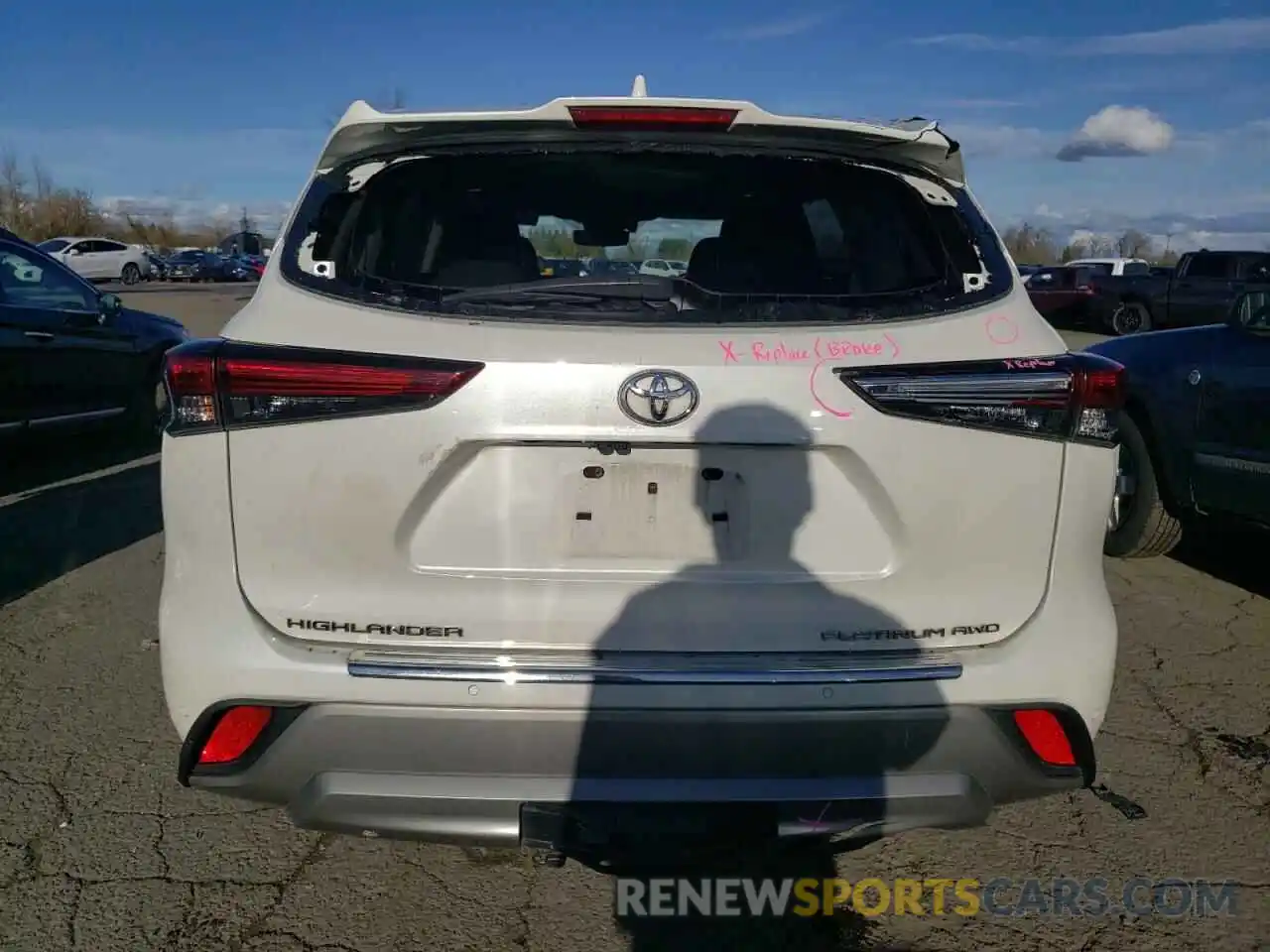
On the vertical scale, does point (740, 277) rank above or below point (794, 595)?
above

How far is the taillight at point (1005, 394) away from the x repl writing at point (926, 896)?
1.26m

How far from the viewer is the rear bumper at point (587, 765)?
6.79 feet

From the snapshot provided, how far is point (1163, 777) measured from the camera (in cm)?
332

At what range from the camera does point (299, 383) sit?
6.80 ft

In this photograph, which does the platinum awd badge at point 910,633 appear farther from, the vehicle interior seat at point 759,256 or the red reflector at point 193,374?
the red reflector at point 193,374

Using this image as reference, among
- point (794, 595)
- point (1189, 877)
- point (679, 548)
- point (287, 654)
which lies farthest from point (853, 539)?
point (1189, 877)

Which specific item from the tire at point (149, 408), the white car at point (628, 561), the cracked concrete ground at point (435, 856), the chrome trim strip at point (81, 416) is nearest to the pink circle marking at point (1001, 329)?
the white car at point (628, 561)

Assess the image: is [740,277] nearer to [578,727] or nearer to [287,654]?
[578,727]

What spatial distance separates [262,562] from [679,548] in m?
0.83

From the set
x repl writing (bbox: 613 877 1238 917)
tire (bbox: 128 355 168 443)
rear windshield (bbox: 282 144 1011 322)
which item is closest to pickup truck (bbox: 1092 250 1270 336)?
tire (bbox: 128 355 168 443)

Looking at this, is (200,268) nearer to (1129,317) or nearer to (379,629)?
(1129,317)

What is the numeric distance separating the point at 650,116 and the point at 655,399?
75cm

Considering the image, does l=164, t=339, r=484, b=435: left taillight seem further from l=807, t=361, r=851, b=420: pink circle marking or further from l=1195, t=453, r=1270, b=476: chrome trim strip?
l=1195, t=453, r=1270, b=476: chrome trim strip

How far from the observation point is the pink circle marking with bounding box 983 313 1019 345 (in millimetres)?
2195
